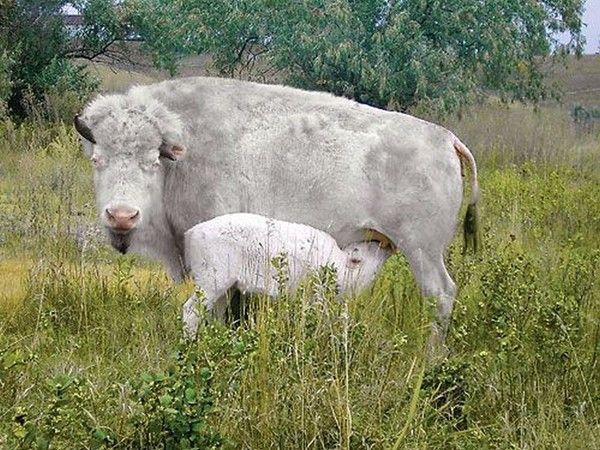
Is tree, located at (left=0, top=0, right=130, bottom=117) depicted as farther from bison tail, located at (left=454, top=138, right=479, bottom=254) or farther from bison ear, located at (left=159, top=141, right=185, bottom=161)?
bison tail, located at (left=454, top=138, right=479, bottom=254)

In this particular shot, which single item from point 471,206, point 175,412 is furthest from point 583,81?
point 175,412

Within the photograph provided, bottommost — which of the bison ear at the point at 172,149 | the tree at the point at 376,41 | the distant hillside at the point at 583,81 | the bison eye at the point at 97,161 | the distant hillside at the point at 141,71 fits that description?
the distant hillside at the point at 583,81

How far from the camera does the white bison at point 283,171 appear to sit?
6309 millimetres

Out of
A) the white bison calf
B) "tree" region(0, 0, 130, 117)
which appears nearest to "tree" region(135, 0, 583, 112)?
"tree" region(0, 0, 130, 117)

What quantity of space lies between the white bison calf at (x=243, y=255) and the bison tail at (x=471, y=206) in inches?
52.6

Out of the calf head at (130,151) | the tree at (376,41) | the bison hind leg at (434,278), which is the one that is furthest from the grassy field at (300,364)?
the tree at (376,41)

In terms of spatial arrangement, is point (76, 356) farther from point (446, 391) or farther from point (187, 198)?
point (446, 391)

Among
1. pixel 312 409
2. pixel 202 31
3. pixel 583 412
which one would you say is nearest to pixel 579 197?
pixel 583 412

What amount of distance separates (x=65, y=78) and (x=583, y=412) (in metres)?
15.2

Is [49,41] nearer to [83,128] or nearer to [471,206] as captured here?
[83,128]

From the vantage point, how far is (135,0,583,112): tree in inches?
637

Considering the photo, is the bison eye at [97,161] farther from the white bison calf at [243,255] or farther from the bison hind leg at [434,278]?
the bison hind leg at [434,278]

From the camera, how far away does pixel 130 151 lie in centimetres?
621

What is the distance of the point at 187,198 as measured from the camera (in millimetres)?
6477
